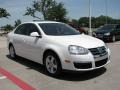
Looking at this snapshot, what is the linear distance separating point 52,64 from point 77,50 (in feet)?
3.15

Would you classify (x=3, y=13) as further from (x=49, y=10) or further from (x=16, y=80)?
(x=16, y=80)

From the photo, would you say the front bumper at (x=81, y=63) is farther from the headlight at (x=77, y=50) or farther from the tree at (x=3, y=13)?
the tree at (x=3, y=13)

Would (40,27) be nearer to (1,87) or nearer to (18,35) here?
(18,35)

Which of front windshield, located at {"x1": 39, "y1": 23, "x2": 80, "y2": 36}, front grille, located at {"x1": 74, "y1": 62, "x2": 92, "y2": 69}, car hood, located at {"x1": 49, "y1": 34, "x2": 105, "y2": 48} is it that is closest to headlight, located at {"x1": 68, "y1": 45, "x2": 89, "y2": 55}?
car hood, located at {"x1": 49, "y1": 34, "x2": 105, "y2": 48}

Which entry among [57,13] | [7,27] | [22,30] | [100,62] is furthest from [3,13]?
[100,62]

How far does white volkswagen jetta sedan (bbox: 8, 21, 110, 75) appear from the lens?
21.2 feet

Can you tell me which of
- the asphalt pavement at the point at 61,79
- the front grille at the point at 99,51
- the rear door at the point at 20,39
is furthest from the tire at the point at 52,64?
the rear door at the point at 20,39

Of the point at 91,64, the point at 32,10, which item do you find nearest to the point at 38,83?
the point at 91,64

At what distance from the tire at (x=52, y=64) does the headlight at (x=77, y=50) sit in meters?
0.48

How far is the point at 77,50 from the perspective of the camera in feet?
21.2

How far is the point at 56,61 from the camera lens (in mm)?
6797

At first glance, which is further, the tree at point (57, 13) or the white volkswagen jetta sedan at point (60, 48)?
the tree at point (57, 13)

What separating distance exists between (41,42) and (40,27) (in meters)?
0.65

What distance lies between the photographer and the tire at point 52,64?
22.1 ft
